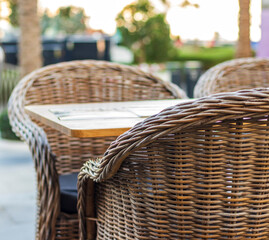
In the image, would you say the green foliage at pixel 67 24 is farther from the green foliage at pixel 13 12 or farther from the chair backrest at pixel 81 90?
the chair backrest at pixel 81 90

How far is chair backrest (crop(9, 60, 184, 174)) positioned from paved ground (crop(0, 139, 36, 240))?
2.53 feet

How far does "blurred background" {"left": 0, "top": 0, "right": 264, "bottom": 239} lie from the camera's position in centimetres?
470

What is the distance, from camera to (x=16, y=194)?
3861 mm

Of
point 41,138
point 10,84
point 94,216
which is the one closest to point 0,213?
point 41,138

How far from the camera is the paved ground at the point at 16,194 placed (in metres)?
3.12

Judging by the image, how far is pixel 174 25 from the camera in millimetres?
11945

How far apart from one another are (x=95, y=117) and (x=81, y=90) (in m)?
0.81

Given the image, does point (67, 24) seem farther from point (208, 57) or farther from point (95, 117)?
point (95, 117)

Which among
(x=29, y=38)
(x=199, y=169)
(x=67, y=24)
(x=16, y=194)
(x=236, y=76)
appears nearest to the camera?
(x=199, y=169)

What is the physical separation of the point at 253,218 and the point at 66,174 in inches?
51.2

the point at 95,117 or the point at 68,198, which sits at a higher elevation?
the point at 95,117

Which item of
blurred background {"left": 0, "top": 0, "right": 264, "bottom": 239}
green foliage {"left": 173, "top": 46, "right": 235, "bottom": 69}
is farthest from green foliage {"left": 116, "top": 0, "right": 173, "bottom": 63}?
green foliage {"left": 173, "top": 46, "right": 235, "bottom": 69}

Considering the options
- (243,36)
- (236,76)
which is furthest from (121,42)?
(236,76)

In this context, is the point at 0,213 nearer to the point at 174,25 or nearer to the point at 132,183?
the point at 132,183
